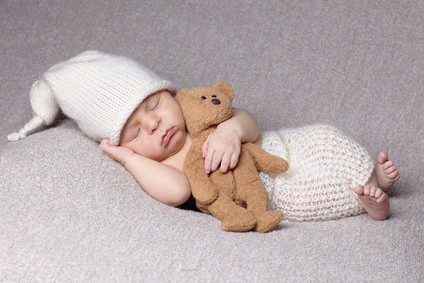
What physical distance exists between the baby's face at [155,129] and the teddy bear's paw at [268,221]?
0.28 meters

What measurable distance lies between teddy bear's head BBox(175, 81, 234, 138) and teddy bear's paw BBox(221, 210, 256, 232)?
24 cm

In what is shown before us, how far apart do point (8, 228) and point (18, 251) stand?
6 cm

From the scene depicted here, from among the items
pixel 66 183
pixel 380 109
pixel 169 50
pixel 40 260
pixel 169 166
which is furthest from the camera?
pixel 169 50

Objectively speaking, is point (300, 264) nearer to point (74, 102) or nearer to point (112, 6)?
point (74, 102)

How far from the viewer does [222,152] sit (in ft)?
5.46

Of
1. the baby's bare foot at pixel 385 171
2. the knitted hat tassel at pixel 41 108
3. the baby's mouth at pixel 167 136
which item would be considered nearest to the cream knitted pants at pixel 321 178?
the baby's bare foot at pixel 385 171

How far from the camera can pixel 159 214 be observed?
1555 mm

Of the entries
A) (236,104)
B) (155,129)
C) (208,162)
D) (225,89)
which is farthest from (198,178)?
(236,104)

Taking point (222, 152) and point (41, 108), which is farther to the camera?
point (41, 108)

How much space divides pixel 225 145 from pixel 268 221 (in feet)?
0.66

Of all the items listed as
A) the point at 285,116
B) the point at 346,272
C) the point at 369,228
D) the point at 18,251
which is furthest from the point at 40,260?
the point at 285,116

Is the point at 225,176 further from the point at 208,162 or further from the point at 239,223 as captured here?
the point at 239,223

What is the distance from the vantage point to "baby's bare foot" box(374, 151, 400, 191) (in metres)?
1.67

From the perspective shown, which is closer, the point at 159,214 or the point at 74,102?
the point at 159,214
